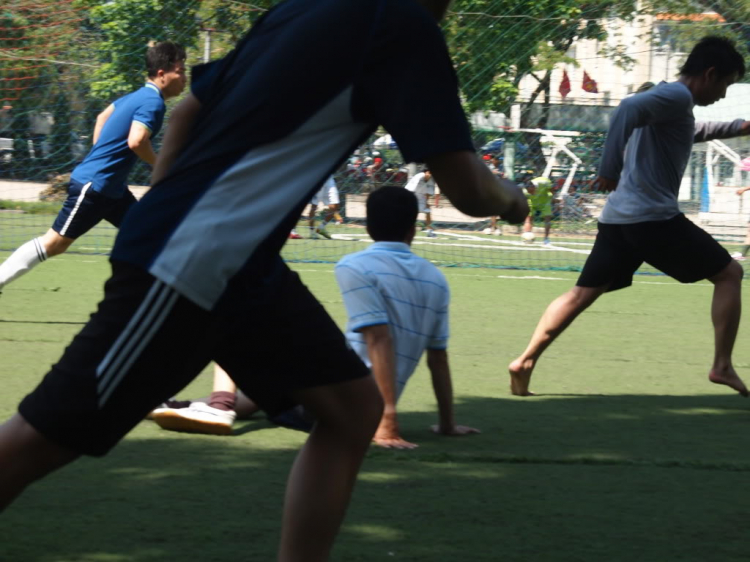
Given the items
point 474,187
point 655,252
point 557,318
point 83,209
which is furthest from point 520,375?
point 474,187

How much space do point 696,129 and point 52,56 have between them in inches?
405

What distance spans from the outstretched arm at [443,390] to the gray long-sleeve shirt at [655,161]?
141cm

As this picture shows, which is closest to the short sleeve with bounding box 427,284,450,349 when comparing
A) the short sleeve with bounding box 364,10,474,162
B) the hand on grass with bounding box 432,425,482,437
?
the hand on grass with bounding box 432,425,482,437

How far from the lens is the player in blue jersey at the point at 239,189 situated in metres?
2.11

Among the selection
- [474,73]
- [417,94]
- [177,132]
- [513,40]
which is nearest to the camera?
[417,94]

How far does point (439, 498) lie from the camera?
3.50 metres

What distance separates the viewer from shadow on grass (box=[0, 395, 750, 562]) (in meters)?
2.97

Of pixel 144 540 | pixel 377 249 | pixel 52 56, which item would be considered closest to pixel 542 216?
pixel 52 56

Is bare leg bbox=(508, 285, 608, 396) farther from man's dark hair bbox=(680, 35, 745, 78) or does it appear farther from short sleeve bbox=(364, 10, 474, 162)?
short sleeve bbox=(364, 10, 474, 162)

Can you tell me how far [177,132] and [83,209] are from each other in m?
4.74

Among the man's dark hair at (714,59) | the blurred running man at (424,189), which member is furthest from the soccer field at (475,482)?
the blurred running man at (424,189)

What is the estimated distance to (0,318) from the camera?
7.29 m

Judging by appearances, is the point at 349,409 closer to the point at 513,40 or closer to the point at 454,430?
the point at 454,430

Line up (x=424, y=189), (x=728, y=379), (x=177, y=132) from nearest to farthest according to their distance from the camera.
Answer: (x=177, y=132)
(x=728, y=379)
(x=424, y=189)
